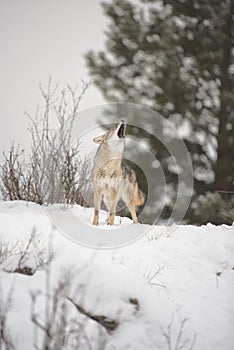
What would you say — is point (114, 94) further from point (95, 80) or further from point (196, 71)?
point (196, 71)

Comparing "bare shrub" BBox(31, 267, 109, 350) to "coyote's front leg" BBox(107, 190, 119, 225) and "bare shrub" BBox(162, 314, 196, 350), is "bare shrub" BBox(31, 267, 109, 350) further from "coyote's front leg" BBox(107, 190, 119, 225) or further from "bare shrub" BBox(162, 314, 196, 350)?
"coyote's front leg" BBox(107, 190, 119, 225)

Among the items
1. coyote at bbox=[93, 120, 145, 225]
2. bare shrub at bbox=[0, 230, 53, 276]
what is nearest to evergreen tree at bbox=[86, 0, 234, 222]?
coyote at bbox=[93, 120, 145, 225]

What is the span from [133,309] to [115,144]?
3.13m

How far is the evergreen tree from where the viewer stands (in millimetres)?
10641

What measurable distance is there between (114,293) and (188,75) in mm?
8718

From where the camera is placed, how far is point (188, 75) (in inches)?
430

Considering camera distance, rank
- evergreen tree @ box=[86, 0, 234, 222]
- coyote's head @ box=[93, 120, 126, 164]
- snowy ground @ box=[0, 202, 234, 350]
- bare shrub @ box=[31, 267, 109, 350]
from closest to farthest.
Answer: bare shrub @ box=[31, 267, 109, 350]
snowy ground @ box=[0, 202, 234, 350]
coyote's head @ box=[93, 120, 126, 164]
evergreen tree @ box=[86, 0, 234, 222]

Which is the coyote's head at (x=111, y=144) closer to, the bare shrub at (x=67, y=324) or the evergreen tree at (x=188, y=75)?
the bare shrub at (x=67, y=324)

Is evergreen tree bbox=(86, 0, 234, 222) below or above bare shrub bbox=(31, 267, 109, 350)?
above

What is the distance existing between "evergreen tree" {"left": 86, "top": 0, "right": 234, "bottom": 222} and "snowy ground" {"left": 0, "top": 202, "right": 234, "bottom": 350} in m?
6.23

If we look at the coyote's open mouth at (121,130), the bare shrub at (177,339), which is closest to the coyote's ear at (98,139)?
the coyote's open mouth at (121,130)

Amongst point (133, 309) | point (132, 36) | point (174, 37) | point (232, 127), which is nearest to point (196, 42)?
point (174, 37)

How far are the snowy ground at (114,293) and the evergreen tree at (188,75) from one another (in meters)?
6.23

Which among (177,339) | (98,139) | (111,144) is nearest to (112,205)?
(111,144)
